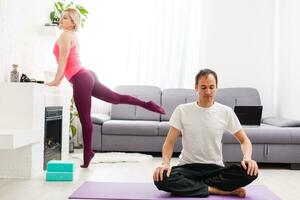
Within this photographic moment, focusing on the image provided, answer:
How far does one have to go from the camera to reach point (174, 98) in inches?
219

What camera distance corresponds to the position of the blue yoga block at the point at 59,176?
3252 mm

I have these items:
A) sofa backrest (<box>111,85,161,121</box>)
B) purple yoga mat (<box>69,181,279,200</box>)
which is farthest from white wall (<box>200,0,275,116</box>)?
purple yoga mat (<box>69,181,279,200</box>)

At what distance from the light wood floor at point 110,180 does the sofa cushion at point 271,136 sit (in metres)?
0.30

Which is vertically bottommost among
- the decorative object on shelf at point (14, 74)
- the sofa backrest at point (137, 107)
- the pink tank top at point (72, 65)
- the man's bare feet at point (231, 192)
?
the man's bare feet at point (231, 192)

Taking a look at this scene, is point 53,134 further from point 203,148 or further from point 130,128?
point 203,148

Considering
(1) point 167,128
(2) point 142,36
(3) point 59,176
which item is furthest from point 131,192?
(2) point 142,36

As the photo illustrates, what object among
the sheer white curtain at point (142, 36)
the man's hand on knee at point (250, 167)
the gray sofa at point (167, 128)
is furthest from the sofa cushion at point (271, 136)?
the man's hand on knee at point (250, 167)

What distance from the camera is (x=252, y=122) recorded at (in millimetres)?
4656

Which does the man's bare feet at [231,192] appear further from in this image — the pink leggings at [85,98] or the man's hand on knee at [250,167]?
the pink leggings at [85,98]

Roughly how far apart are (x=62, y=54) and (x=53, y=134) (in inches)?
Answer: 32.9

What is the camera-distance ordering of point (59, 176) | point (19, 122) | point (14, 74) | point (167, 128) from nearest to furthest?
point (59, 176) < point (19, 122) < point (14, 74) < point (167, 128)

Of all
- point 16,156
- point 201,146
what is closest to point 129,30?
point 16,156

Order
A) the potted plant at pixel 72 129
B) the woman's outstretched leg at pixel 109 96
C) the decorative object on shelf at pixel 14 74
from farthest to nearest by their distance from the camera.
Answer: the potted plant at pixel 72 129 < the woman's outstretched leg at pixel 109 96 < the decorative object on shelf at pixel 14 74

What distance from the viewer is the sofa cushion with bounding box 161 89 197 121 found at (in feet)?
18.0
